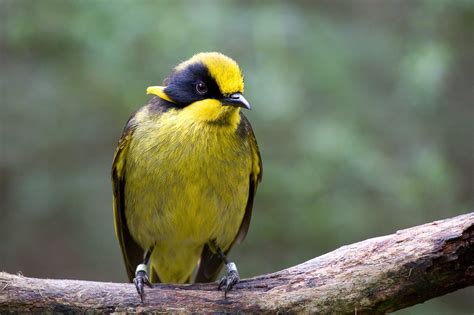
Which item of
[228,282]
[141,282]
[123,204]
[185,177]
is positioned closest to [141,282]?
[141,282]

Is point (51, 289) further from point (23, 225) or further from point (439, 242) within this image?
point (23, 225)

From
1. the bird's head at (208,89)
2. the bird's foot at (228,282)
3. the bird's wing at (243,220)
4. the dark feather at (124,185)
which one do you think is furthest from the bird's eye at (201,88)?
the bird's foot at (228,282)

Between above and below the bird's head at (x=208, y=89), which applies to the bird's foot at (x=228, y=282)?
below

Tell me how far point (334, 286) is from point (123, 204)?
1770mm

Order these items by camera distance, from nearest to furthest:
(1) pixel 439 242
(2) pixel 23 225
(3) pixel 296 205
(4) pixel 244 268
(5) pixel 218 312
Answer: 1. (1) pixel 439 242
2. (5) pixel 218 312
3. (3) pixel 296 205
4. (4) pixel 244 268
5. (2) pixel 23 225

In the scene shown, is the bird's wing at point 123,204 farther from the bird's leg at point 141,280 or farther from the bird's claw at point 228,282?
the bird's claw at point 228,282

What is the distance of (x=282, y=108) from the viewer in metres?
6.23

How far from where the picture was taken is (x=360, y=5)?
26.2 feet

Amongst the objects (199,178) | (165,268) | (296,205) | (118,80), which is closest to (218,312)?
(199,178)

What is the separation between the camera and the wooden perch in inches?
156

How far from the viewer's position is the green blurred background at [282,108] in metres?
6.41

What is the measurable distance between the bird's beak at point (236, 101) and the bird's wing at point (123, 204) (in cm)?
77

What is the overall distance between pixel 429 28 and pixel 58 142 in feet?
12.0

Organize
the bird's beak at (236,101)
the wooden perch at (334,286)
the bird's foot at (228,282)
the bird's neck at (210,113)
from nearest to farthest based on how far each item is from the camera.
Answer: the wooden perch at (334,286) → the bird's foot at (228,282) → the bird's beak at (236,101) → the bird's neck at (210,113)
